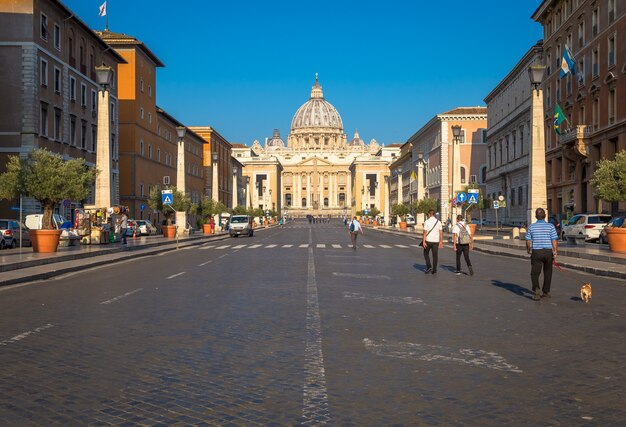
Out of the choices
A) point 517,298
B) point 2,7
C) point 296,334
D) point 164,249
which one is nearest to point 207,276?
point 517,298

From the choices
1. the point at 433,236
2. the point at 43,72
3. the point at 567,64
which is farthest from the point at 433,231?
the point at 43,72

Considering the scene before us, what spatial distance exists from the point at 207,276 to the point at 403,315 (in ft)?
27.7

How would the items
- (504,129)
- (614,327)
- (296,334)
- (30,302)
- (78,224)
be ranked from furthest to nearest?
(504,129) → (78,224) → (30,302) → (614,327) → (296,334)

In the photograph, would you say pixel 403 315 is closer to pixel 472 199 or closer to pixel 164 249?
pixel 164 249

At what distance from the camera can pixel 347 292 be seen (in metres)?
14.3

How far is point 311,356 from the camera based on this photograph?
7.78 m

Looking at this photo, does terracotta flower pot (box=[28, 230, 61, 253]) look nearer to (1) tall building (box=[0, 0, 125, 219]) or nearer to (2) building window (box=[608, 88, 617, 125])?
(1) tall building (box=[0, 0, 125, 219])

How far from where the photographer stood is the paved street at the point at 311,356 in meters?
5.68

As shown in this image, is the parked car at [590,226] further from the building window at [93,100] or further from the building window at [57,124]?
the building window at [93,100]

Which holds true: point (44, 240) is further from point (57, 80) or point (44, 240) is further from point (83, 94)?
point (83, 94)

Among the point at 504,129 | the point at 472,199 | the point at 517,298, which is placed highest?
the point at 504,129

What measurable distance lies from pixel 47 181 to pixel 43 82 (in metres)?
17.0

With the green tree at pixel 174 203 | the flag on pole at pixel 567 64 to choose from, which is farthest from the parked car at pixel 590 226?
the green tree at pixel 174 203

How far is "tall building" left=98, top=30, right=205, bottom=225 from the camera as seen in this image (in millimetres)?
65000
